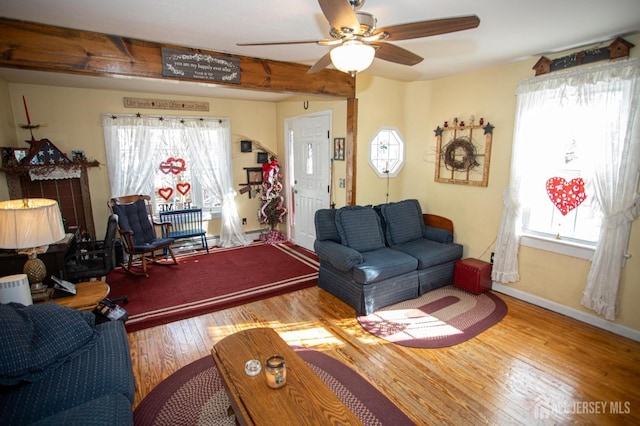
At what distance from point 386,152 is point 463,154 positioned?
979 millimetres

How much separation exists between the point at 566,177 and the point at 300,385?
125 inches

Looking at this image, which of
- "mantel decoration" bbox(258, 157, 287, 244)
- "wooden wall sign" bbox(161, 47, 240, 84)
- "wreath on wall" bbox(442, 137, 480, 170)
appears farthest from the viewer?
"mantel decoration" bbox(258, 157, 287, 244)

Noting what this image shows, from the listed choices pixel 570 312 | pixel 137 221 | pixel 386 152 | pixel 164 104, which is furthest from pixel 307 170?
pixel 570 312

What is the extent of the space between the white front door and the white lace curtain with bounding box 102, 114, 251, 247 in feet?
3.29

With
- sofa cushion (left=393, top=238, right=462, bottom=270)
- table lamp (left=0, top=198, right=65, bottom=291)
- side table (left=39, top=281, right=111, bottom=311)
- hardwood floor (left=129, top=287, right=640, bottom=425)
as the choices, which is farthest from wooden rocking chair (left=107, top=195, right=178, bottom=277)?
sofa cushion (left=393, top=238, right=462, bottom=270)

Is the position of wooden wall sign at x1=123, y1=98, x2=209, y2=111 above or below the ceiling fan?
above

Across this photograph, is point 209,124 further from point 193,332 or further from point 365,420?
point 365,420

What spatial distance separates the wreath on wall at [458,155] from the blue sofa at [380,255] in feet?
2.36

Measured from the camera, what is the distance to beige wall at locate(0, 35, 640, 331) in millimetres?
3447

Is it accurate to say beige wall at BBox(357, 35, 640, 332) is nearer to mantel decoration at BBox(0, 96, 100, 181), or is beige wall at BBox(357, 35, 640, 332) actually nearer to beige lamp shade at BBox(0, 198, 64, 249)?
beige lamp shade at BBox(0, 198, 64, 249)

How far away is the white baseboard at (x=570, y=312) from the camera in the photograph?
2.83 meters

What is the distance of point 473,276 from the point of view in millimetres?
3615

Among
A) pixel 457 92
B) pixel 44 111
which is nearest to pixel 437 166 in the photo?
pixel 457 92

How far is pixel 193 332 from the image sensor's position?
294cm
